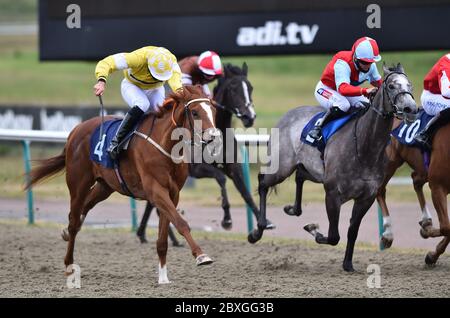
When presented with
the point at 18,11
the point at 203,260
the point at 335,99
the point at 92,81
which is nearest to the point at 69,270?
the point at 203,260

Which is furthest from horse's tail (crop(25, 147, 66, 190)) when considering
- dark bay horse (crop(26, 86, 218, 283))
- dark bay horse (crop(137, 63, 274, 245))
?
dark bay horse (crop(137, 63, 274, 245))

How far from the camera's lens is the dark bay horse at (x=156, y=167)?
6.80 metres

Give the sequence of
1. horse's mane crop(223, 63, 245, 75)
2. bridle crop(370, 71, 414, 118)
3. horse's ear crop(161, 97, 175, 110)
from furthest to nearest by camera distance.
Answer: horse's mane crop(223, 63, 245, 75) < horse's ear crop(161, 97, 175, 110) < bridle crop(370, 71, 414, 118)

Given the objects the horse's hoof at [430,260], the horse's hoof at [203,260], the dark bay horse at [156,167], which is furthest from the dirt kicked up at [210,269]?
the dark bay horse at [156,167]

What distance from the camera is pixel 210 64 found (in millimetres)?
9477

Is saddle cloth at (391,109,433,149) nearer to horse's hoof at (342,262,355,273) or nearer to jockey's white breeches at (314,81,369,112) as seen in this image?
jockey's white breeches at (314,81,369,112)

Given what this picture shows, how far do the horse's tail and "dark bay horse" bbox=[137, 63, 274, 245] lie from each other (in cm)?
134

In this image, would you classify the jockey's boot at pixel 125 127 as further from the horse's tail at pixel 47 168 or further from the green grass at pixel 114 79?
the green grass at pixel 114 79

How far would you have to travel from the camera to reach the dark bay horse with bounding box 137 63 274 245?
938 centimetres

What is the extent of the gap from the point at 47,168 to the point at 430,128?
3283mm

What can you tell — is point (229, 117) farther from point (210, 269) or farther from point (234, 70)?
point (210, 269)

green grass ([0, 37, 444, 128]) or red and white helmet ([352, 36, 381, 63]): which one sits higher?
red and white helmet ([352, 36, 381, 63])

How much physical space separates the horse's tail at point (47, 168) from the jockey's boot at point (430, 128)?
9.98 ft

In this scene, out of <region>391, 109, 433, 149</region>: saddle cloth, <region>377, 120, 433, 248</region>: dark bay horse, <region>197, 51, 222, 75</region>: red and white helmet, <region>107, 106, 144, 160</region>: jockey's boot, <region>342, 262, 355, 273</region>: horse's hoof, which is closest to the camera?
<region>107, 106, 144, 160</region>: jockey's boot
